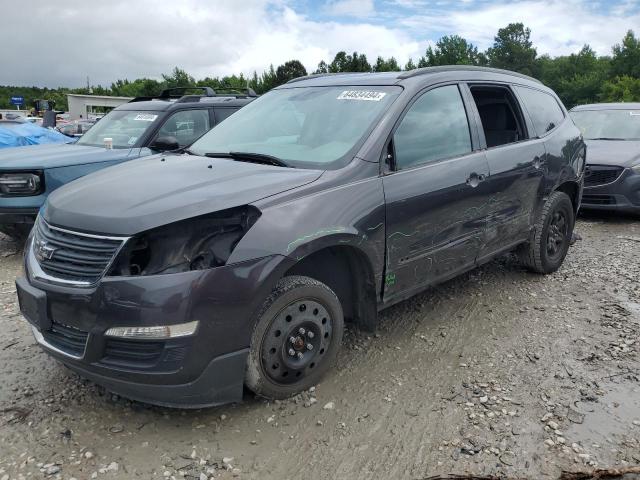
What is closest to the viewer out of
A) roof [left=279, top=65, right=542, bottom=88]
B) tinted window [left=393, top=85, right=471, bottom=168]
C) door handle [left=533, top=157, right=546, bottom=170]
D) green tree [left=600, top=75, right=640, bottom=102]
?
tinted window [left=393, top=85, right=471, bottom=168]

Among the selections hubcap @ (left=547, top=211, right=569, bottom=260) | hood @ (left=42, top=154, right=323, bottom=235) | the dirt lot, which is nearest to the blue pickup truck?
hood @ (left=42, top=154, right=323, bottom=235)

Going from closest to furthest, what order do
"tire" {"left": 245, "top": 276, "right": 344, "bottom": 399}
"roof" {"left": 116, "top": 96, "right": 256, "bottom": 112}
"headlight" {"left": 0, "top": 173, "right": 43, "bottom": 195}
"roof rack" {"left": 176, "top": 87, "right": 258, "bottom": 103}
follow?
"tire" {"left": 245, "top": 276, "right": 344, "bottom": 399}
"headlight" {"left": 0, "top": 173, "right": 43, "bottom": 195}
"roof" {"left": 116, "top": 96, "right": 256, "bottom": 112}
"roof rack" {"left": 176, "top": 87, "right": 258, "bottom": 103}

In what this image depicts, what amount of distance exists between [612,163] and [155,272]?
7.23 metres

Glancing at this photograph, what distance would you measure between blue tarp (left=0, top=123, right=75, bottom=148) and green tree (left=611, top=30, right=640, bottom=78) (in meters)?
49.8

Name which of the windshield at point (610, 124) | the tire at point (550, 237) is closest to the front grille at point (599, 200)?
the windshield at point (610, 124)

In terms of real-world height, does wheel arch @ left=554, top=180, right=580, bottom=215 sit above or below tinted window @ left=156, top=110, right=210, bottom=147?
below

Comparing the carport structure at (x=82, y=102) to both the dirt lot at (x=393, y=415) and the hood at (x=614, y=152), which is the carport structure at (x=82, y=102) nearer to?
the hood at (x=614, y=152)

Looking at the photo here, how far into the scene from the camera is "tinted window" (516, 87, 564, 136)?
4805 mm

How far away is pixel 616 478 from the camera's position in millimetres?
2473

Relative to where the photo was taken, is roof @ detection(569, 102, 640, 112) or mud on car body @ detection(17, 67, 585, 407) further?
roof @ detection(569, 102, 640, 112)

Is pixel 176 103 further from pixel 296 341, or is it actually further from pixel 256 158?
pixel 296 341

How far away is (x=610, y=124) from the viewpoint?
29.4 ft

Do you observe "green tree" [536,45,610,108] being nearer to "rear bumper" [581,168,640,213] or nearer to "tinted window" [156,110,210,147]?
"rear bumper" [581,168,640,213]

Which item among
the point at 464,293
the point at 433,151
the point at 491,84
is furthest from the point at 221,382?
Result: the point at 491,84
